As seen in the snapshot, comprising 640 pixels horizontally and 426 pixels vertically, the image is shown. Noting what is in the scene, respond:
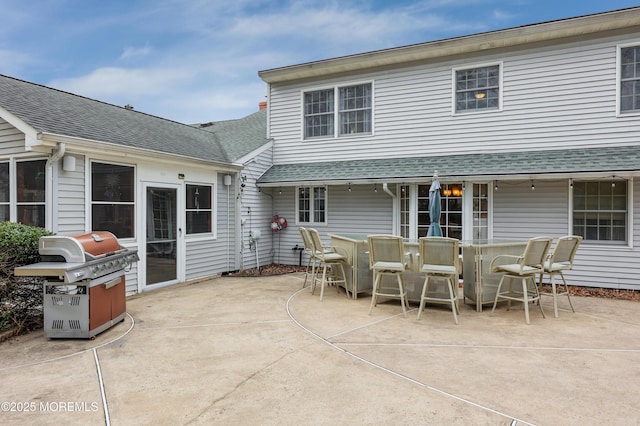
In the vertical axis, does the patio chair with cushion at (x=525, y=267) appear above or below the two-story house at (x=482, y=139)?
below

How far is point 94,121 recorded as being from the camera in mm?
6582

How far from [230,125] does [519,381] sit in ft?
36.5

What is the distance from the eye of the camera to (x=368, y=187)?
9.00 meters

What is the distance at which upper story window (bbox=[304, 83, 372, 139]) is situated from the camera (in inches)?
365

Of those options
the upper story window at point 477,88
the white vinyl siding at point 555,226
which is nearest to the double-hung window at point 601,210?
the white vinyl siding at point 555,226

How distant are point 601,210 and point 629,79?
8.23 ft

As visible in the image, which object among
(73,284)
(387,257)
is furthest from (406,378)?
(73,284)

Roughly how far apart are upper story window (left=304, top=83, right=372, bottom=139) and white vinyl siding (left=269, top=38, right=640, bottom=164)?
0.76 feet

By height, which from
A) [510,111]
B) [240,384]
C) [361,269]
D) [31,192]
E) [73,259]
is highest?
[510,111]

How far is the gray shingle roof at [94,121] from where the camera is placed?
5504mm

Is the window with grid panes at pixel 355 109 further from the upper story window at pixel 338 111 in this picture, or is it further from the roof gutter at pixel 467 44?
the roof gutter at pixel 467 44

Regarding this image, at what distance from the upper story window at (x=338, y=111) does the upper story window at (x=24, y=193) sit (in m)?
6.13

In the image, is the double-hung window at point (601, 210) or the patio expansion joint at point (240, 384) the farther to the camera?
the double-hung window at point (601, 210)

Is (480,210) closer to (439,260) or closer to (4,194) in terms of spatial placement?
(439,260)
